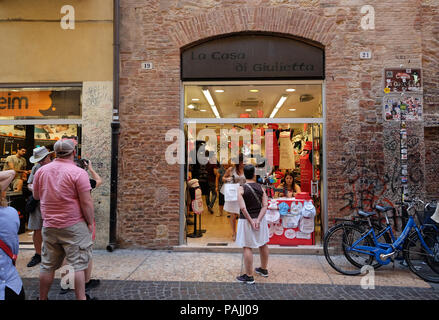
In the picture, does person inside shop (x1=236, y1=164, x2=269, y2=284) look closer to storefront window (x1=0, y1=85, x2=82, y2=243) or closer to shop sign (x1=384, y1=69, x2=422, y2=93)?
shop sign (x1=384, y1=69, x2=422, y2=93)

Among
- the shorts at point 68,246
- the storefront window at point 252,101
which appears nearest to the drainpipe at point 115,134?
the storefront window at point 252,101

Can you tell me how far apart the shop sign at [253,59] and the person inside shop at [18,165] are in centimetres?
433

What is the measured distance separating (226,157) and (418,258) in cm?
448

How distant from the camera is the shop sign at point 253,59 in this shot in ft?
23.2

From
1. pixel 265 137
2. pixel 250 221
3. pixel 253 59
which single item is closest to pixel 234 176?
pixel 265 137

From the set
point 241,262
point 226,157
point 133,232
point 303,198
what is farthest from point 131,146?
point 303,198

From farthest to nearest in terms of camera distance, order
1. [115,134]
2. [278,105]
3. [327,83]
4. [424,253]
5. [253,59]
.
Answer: [278,105]
[253,59]
[115,134]
[327,83]
[424,253]

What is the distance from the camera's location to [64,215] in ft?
12.4

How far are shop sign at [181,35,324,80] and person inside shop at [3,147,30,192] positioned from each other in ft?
14.2

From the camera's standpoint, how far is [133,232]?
7.02 metres

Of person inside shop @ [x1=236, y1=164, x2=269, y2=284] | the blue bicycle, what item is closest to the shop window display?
the blue bicycle

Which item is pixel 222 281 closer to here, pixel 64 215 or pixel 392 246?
pixel 64 215

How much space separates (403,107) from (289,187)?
9.30ft

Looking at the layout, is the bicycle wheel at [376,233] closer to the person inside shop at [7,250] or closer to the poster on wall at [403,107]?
the poster on wall at [403,107]
